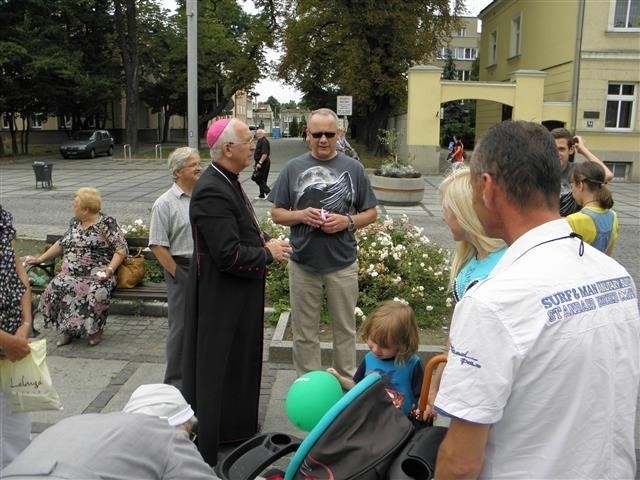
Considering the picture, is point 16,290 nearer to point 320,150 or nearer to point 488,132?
point 320,150

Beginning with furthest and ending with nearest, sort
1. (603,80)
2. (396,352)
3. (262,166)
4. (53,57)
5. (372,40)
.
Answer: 1. (53,57)
2. (372,40)
3. (603,80)
4. (262,166)
5. (396,352)

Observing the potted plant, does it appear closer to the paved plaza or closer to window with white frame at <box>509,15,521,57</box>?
the paved plaza

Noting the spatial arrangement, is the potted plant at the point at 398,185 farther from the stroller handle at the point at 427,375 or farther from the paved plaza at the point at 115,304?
the stroller handle at the point at 427,375

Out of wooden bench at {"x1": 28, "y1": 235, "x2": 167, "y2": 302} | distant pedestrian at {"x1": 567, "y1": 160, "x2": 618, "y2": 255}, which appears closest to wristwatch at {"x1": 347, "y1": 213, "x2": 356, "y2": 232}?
distant pedestrian at {"x1": 567, "y1": 160, "x2": 618, "y2": 255}

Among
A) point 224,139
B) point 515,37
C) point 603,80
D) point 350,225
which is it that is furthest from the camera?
point 515,37

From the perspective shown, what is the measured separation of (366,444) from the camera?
174 cm

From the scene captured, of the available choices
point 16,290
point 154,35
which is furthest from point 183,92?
point 16,290

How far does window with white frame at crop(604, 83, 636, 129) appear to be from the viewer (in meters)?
23.2

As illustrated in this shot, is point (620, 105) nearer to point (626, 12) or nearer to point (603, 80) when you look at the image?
point (603, 80)

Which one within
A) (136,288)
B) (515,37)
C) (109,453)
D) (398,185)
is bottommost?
(136,288)

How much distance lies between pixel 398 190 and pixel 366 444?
13.1 metres

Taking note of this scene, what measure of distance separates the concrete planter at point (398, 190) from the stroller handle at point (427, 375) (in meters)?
12.3

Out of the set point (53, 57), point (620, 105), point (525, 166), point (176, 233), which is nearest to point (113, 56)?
point (53, 57)

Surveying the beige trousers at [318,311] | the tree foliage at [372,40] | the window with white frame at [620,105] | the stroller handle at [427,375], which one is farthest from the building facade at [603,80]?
the stroller handle at [427,375]
